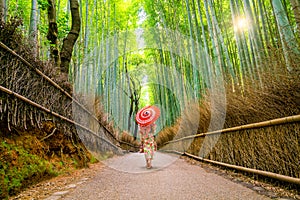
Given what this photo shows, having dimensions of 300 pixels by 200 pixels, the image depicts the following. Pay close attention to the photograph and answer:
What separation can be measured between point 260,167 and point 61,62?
416 centimetres

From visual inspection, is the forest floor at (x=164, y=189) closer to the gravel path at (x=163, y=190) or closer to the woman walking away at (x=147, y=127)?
the gravel path at (x=163, y=190)

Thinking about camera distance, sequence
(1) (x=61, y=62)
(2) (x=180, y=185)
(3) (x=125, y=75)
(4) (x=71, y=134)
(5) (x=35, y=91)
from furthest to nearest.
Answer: (3) (x=125, y=75)
(1) (x=61, y=62)
(4) (x=71, y=134)
(5) (x=35, y=91)
(2) (x=180, y=185)

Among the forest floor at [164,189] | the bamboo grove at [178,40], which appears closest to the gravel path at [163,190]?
the forest floor at [164,189]

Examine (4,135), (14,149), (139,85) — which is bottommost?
(14,149)

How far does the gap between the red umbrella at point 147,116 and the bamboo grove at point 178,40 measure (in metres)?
1.02

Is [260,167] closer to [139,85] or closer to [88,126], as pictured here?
[88,126]

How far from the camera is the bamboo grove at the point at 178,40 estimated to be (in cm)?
298

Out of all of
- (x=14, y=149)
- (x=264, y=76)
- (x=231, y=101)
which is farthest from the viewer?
(x=231, y=101)

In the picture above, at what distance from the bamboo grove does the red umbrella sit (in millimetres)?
1020

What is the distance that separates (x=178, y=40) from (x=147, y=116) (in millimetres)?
4907

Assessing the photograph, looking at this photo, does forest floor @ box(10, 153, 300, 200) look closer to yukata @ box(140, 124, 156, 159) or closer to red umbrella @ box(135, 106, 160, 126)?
yukata @ box(140, 124, 156, 159)

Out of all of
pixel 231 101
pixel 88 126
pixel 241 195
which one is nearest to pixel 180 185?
pixel 241 195

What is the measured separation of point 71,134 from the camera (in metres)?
3.70

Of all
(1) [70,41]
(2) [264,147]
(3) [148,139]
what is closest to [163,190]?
(2) [264,147]
